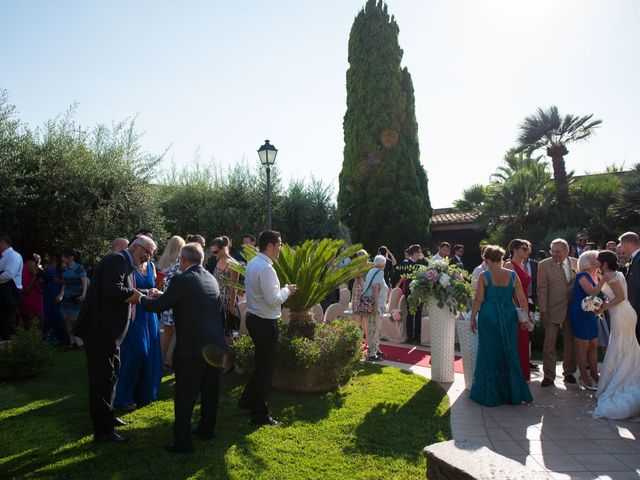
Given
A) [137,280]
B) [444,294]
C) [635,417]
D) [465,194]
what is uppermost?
[465,194]

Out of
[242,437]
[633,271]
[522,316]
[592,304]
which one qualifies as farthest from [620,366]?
[242,437]

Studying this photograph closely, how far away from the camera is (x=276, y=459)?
440 cm

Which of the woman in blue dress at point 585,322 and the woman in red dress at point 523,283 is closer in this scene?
the woman in blue dress at point 585,322

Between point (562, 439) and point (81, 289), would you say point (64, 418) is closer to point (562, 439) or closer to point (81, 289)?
point (81, 289)

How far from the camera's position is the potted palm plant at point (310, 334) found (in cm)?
635

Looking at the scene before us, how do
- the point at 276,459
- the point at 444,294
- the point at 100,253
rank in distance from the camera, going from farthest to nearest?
1. the point at 100,253
2. the point at 444,294
3. the point at 276,459

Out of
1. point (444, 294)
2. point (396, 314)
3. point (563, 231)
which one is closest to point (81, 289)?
point (396, 314)

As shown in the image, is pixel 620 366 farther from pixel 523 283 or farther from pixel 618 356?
pixel 523 283

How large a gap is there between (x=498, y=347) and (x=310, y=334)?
247 cm

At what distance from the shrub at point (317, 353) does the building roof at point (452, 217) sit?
51.3ft

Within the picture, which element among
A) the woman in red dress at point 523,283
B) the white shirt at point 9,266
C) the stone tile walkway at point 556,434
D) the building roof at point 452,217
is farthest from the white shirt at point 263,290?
the building roof at point 452,217

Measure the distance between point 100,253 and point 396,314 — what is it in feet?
26.5

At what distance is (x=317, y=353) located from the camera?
248 inches

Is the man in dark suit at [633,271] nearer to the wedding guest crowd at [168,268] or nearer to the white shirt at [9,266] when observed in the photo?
the wedding guest crowd at [168,268]
